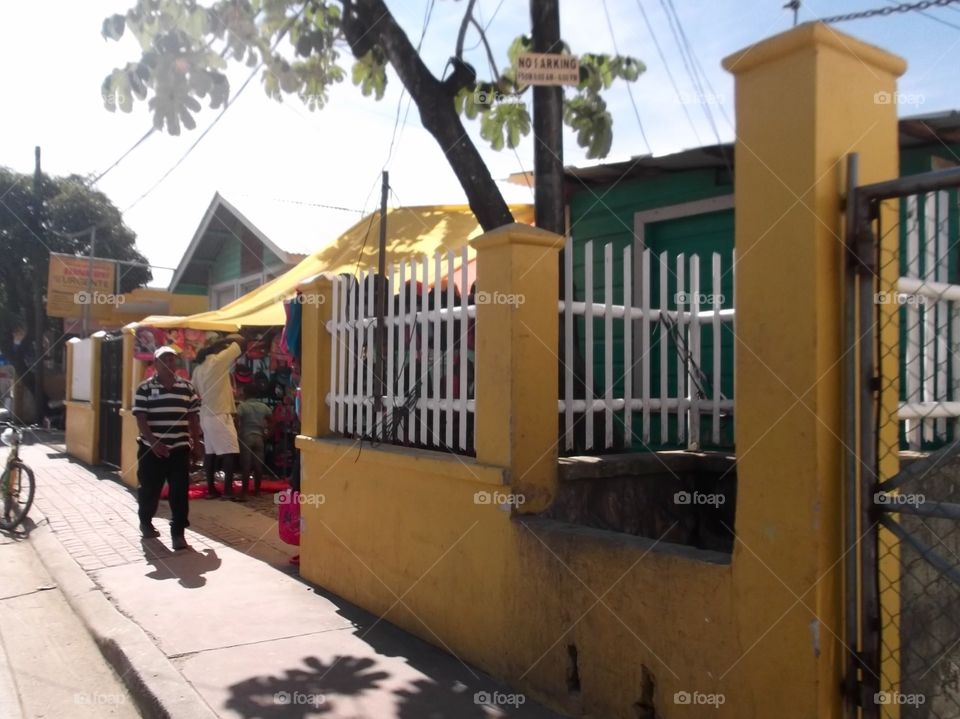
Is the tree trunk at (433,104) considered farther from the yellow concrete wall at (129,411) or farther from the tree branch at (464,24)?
the yellow concrete wall at (129,411)

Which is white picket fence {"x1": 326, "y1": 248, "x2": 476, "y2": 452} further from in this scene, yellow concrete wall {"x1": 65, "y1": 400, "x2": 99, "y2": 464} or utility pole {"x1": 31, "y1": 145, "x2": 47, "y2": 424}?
utility pole {"x1": 31, "y1": 145, "x2": 47, "y2": 424}

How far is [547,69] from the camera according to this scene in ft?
15.7

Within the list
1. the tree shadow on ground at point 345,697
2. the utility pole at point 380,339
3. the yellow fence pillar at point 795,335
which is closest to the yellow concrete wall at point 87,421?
the utility pole at point 380,339

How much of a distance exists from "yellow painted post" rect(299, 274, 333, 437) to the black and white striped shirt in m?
1.67

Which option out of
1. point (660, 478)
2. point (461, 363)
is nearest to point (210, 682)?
point (461, 363)

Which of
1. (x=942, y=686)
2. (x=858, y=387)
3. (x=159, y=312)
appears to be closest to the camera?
(x=858, y=387)

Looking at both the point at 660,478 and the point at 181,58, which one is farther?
the point at 181,58

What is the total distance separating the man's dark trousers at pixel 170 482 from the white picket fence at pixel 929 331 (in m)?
5.74

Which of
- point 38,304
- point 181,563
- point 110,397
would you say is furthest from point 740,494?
point 38,304

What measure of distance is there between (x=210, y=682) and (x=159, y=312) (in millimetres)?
17639

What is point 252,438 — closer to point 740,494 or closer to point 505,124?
point 505,124

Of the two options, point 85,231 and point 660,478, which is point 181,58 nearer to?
point 660,478

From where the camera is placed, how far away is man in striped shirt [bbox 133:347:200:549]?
23.3ft

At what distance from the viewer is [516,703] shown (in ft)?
12.8
